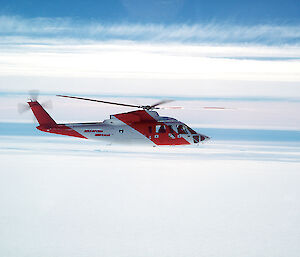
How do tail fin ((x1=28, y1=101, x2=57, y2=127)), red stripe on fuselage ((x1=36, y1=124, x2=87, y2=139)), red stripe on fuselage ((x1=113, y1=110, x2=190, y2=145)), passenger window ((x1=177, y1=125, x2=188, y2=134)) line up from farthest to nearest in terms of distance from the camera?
1. tail fin ((x1=28, y1=101, x2=57, y2=127))
2. red stripe on fuselage ((x1=36, y1=124, x2=87, y2=139))
3. passenger window ((x1=177, y1=125, x2=188, y2=134))
4. red stripe on fuselage ((x1=113, y1=110, x2=190, y2=145))

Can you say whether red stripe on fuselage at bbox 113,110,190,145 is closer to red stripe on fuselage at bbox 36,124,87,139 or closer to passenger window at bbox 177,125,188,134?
passenger window at bbox 177,125,188,134

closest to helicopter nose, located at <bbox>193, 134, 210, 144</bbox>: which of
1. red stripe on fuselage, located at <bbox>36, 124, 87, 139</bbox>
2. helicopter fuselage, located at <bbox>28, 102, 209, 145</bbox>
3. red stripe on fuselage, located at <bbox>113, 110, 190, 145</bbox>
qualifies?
helicopter fuselage, located at <bbox>28, 102, 209, 145</bbox>

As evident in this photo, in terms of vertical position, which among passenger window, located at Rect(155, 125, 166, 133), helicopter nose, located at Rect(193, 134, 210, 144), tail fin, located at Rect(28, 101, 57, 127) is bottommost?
helicopter nose, located at Rect(193, 134, 210, 144)

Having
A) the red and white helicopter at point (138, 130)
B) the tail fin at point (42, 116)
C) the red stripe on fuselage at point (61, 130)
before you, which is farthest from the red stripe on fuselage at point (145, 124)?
the tail fin at point (42, 116)

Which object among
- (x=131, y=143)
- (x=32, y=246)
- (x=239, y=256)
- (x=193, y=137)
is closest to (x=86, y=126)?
(x=131, y=143)

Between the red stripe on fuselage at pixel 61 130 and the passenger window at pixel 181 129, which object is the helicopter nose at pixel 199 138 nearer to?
the passenger window at pixel 181 129

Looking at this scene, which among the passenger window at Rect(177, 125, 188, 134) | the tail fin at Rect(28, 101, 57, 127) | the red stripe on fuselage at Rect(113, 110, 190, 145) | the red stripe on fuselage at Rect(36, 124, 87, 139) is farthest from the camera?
the tail fin at Rect(28, 101, 57, 127)

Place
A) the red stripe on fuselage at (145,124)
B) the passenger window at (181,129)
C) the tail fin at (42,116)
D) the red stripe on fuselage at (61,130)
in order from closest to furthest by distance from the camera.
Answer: the red stripe on fuselage at (145,124) < the passenger window at (181,129) < the red stripe on fuselage at (61,130) < the tail fin at (42,116)
